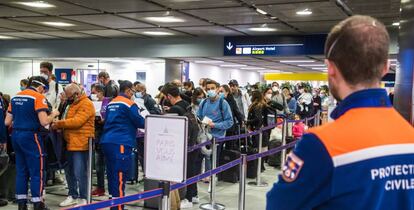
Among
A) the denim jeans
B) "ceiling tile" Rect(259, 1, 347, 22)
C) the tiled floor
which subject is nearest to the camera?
the denim jeans

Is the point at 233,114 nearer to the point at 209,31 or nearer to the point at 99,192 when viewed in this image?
the point at 99,192

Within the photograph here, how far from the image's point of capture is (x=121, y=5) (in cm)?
780

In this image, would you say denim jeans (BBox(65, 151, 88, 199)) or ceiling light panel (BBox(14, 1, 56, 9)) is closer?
denim jeans (BBox(65, 151, 88, 199))

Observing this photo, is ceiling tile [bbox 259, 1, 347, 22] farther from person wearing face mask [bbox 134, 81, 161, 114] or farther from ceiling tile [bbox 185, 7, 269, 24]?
person wearing face mask [bbox 134, 81, 161, 114]

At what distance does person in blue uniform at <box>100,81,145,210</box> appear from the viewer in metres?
4.94

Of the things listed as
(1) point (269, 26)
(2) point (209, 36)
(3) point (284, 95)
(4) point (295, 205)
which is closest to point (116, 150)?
(4) point (295, 205)

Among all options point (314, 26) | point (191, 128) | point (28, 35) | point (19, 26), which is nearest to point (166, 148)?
point (191, 128)

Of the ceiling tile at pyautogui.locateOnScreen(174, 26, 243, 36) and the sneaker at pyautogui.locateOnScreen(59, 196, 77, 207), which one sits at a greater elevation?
the ceiling tile at pyautogui.locateOnScreen(174, 26, 243, 36)

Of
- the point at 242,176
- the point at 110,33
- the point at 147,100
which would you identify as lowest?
the point at 242,176

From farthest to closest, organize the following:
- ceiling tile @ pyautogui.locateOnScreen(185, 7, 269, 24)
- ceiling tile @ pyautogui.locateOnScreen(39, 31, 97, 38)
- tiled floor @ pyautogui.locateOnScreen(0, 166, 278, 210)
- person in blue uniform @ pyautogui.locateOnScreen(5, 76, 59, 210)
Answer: ceiling tile @ pyautogui.locateOnScreen(39, 31, 97, 38) < ceiling tile @ pyautogui.locateOnScreen(185, 7, 269, 24) < tiled floor @ pyautogui.locateOnScreen(0, 166, 278, 210) < person in blue uniform @ pyautogui.locateOnScreen(5, 76, 59, 210)

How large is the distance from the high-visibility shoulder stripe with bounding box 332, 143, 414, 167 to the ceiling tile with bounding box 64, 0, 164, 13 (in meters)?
6.71

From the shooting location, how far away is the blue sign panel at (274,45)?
1113cm

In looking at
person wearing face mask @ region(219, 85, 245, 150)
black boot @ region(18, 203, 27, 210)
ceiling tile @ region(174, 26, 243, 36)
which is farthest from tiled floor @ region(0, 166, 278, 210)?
ceiling tile @ region(174, 26, 243, 36)

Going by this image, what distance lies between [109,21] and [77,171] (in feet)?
16.0
